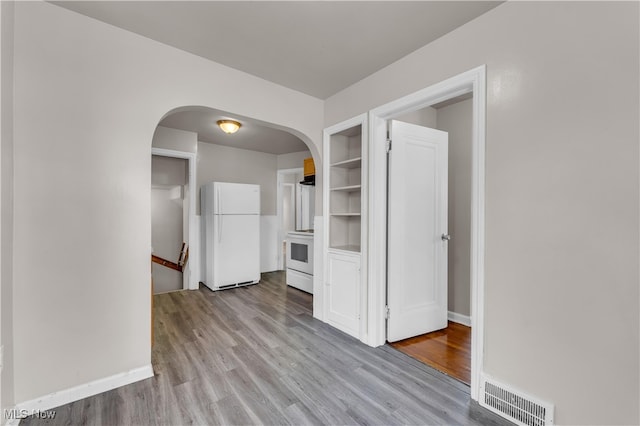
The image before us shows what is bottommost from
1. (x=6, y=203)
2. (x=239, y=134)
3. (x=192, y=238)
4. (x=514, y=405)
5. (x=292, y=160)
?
(x=514, y=405)

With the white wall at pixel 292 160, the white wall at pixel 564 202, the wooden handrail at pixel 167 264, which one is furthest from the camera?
the white wall at pixel 292 160

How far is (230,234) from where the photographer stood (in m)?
4.46

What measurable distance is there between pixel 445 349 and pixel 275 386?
1560 millimetres

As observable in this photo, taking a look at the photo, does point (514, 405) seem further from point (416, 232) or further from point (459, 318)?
point (459, 318)

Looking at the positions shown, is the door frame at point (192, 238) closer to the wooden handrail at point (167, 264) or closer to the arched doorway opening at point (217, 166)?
the arched doorway opening at point (217, 166)

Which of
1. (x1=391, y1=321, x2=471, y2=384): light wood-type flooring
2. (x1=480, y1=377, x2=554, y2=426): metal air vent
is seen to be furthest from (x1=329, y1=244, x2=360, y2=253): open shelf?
(x1=480, y1=377, x2=554, y2=426): metal air vent

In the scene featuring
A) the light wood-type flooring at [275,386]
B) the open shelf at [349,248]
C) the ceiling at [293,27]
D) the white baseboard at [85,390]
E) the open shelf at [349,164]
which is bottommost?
the light wood-type flooring at [275,386]

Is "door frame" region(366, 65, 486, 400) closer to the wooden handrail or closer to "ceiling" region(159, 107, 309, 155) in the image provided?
"ceiling" region(159, 107, 309, 155)

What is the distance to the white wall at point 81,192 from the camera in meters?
1.63

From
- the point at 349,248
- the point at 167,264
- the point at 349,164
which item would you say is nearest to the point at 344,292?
the point at 349,248

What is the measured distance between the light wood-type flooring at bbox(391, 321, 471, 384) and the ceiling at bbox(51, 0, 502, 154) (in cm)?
252

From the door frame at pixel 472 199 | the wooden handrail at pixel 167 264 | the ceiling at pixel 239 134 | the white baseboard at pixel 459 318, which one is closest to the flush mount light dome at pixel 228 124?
the ceiling at pixel 239 134

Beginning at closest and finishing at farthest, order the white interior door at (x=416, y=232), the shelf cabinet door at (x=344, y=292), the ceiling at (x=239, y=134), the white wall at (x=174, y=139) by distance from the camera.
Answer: the white interior door at (x=416, y=232)
the shelf cabinet door at (x=344, y=292)
the ceiling at (x=239, y=134)
the white wall at (x=174, y=139)

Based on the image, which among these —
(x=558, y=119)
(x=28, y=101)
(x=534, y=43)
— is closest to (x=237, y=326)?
(x=28, y=101)
